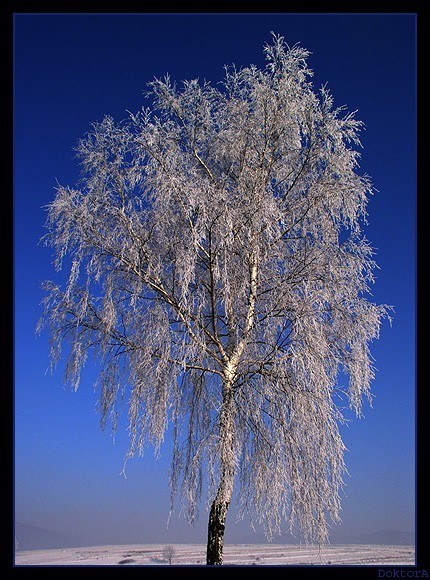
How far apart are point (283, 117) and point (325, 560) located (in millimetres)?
5532

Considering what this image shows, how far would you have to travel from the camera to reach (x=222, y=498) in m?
7.27

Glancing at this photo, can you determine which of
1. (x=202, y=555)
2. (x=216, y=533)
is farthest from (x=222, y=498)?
(x=202, y=555)

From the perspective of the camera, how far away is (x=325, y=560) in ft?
24.0

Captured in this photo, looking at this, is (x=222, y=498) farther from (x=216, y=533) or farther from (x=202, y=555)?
(x=202, y=555)

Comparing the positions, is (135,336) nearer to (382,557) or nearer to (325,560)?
(325,560)

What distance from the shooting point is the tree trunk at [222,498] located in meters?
7.13

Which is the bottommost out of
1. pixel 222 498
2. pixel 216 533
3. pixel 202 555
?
pixel 202 555

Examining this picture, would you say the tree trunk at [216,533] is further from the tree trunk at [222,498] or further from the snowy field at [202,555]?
the snowy field at [202,555]

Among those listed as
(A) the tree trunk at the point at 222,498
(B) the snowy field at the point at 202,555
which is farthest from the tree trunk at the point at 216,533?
(B) the snowy field at the point at 202,555

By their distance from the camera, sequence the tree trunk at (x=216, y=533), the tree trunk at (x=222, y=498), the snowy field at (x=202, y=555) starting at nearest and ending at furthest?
the tree trunk at (x=222, y=498) < the tree trunk at (x=216, y=533) < the snowy field at (x=202, y=555)

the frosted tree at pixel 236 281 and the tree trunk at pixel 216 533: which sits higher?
the frosted tree at pixel 236 281
